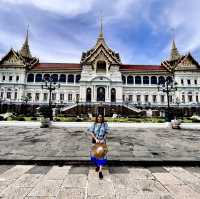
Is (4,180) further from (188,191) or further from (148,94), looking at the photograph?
(148,94)

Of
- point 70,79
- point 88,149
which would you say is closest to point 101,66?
point 70,79

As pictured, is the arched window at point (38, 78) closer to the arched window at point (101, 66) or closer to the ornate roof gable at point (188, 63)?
the arched window at point (101, 66)

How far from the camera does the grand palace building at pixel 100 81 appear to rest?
48.6m

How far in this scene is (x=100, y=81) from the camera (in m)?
48.2

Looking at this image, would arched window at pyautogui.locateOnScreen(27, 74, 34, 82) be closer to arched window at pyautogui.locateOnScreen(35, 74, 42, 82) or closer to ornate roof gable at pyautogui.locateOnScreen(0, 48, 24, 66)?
arched window at pyautogui.locateOnScreen(35, 74, 42, 82)

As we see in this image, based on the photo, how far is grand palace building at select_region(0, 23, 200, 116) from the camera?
4862 centimetres

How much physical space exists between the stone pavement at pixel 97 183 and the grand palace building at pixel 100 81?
42.5m

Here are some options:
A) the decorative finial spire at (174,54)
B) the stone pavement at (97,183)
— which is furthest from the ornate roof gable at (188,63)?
the stone pavement at (97,183)

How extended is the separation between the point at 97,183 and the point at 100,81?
4438 cm

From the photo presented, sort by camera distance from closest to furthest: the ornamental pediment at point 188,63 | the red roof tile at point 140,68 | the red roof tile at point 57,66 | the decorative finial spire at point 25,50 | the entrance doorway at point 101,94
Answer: the entrance doorway at point 101,94 < the red roof tile at point 57,66 < the red roof tile at point 140,68 < the ornamental pediment at point 188,63 < the decorative finial spire at point 25,50

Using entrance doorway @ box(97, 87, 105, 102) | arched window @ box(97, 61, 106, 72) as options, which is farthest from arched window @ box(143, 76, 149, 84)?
entrance doorway @ box(97, 87, 105, 102)

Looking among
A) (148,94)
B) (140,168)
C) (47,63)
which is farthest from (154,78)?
(140,168)

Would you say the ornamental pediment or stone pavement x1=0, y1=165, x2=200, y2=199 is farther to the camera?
the ornamental pediment

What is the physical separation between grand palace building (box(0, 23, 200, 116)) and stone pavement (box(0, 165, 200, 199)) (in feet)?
140
